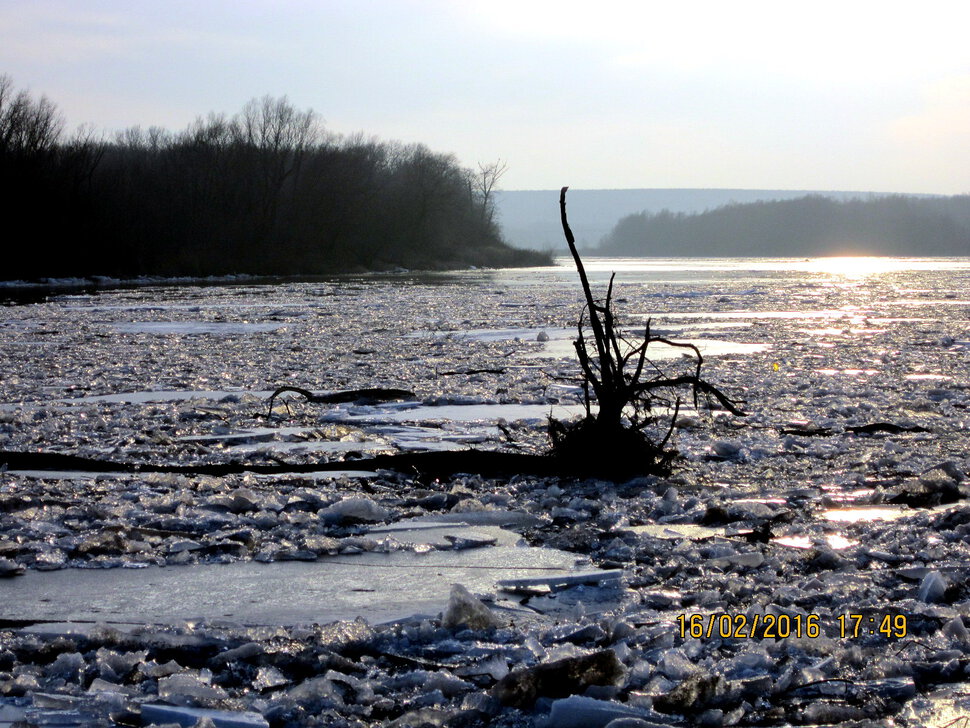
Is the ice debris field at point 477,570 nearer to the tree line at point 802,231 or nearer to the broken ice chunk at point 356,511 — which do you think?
the broken ice chunk at point 356,511

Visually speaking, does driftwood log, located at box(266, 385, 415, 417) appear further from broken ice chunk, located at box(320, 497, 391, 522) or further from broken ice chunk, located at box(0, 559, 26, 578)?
broken ice chunk, located at box(0, 559, 26, 578)

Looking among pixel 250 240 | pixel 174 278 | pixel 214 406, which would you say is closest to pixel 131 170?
pixel 250 240

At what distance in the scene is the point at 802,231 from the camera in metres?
161

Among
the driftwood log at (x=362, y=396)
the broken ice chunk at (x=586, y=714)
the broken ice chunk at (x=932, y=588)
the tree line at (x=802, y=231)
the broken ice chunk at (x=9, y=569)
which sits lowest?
the broken ice chunk at (x=9, y=569)

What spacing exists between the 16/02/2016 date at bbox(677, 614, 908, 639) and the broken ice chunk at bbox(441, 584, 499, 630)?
52cm

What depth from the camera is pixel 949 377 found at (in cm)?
805

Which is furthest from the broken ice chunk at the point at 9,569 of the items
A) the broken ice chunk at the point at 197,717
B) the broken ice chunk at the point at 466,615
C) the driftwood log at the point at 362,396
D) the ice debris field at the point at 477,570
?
the driftwood log at the point at 362,396

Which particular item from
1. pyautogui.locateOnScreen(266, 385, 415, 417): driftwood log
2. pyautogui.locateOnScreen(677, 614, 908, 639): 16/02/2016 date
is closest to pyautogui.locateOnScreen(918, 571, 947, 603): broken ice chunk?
pyautogui.locateOnScreen(677, 614, 908, 639): 16/02/2016 date

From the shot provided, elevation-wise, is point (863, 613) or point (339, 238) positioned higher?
point (339, 238)

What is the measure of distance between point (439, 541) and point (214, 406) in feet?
11.6

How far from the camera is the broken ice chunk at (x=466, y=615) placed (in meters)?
2.65

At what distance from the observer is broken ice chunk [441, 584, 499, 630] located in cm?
265

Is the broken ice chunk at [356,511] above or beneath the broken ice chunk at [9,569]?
above

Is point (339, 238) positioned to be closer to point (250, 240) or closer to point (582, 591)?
point (250, 240)
